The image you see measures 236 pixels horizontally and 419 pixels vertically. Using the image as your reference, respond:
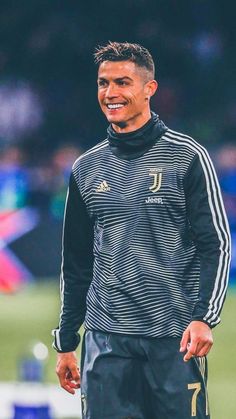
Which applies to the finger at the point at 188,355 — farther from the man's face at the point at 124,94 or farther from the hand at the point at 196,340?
the man's face at the point at 124,94

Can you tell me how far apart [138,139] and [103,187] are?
0.23 metres

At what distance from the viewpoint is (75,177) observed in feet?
16.7

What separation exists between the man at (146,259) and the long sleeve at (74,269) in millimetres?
108

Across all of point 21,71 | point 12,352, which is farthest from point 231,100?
point 12,352

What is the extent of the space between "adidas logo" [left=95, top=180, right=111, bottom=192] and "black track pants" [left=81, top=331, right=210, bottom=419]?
554 mm

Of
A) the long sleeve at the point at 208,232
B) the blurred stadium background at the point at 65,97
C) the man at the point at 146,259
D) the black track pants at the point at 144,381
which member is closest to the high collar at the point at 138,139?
the man at the point at 146,259

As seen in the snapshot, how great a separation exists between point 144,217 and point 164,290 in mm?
285

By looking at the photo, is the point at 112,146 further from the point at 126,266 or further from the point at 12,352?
the point at 12,352

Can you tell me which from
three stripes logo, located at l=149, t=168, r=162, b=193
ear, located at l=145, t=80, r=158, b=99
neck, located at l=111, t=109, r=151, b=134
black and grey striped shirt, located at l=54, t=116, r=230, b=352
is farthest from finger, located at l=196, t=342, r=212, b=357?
ear, located at l=145, t=80, r=158, b=99

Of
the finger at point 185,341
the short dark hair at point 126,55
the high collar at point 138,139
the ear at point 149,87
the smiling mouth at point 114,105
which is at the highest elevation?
the short dark hair at point 126,55

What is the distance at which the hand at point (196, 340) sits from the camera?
4562mm

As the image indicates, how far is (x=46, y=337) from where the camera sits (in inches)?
426

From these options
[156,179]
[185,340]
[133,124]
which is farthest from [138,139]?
[185,340]

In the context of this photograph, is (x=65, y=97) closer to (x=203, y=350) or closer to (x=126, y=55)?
(x=126, y=55)
